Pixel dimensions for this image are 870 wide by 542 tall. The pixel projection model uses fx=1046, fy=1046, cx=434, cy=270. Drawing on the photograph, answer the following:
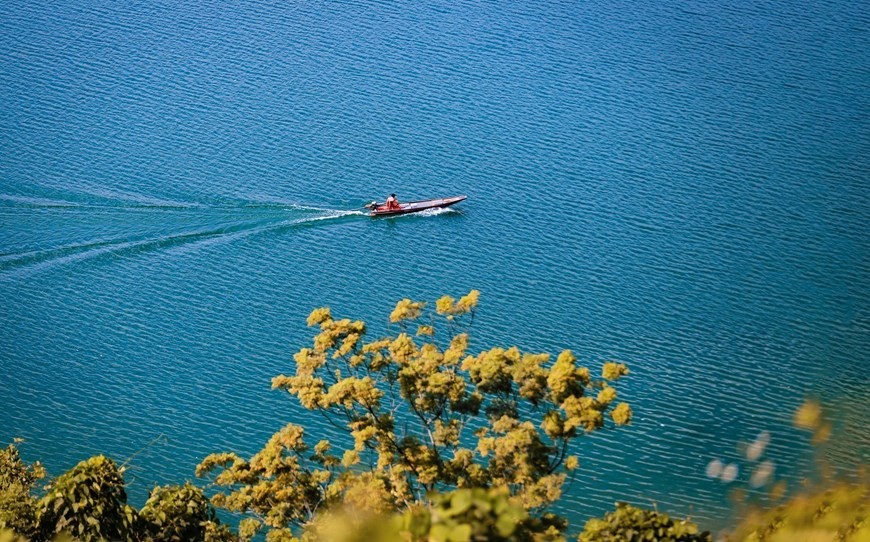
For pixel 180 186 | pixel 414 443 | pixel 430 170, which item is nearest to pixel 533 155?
pixel 430 170

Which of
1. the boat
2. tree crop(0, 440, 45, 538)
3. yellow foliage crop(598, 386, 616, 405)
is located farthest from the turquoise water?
yellow foliage crop(598, 386, 616, 405)

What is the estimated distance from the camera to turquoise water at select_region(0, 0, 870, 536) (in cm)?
2175

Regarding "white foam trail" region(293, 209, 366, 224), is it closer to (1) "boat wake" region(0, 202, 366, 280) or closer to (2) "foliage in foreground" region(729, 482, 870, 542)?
(1) "boat wake" region(0, 202, 366, 280)

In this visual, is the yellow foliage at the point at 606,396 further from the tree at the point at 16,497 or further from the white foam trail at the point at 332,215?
the white foam trail at the point at 332,215

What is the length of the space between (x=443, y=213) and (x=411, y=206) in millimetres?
907

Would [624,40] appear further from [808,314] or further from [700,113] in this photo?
[808,314]

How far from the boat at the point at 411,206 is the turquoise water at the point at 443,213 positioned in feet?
1.28

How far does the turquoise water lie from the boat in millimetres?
391

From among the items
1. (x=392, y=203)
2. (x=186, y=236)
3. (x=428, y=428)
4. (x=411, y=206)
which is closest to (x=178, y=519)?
(x=428, y=428)

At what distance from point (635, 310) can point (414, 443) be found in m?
12.1

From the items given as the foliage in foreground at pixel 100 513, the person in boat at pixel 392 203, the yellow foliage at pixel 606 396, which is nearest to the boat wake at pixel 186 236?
the person in boat at pixel 392 203

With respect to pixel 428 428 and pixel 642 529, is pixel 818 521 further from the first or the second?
pixel 428 428

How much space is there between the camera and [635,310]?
2480 cm

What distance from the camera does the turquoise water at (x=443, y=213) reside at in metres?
21.8
